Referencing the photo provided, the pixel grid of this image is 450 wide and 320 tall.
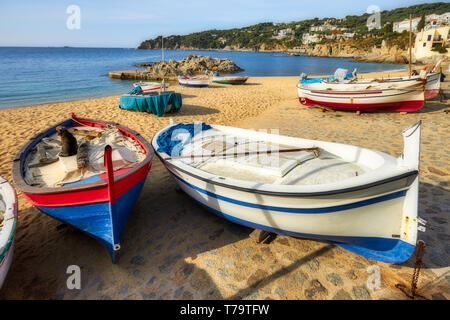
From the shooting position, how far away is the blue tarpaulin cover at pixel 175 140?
576 cm

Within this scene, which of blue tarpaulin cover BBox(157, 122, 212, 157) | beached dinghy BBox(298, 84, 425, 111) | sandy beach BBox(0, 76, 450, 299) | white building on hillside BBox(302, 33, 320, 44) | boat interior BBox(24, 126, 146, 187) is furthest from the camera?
white building on hillside BBox(302, 33, 320, 44)

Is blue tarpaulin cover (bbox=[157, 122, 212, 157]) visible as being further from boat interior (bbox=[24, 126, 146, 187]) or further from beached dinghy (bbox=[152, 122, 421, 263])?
boat interior (bbox=[24, 126, 146, 187])

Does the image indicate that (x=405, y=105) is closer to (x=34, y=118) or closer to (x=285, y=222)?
(x=285, y=222)

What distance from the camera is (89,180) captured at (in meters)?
4.35

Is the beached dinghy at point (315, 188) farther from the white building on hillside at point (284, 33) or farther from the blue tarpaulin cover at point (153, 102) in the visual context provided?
the white building on hillside at point (284, 33)

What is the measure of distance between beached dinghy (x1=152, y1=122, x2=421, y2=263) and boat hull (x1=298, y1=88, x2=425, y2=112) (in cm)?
917

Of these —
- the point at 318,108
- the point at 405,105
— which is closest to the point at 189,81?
the point at 318,108

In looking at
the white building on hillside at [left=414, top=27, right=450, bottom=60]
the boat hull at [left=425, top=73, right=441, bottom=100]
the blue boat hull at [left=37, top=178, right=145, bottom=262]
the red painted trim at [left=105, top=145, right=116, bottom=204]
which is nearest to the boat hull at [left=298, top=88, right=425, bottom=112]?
the boat hull at [left=425, top=73, right=441, bottom=100]

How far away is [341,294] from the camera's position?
3.46m

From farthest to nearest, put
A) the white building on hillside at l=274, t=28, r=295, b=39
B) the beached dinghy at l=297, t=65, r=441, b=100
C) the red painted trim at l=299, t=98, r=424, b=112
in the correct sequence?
1. the white building on hillside at l=274, t=28, r=295, b=39
2. the red painted trim at l=299, t=98, r=424, b=112
3. the beached dinghy at l=297, t=65, r=441, b=100

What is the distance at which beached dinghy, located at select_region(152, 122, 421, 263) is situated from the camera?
3260 mm

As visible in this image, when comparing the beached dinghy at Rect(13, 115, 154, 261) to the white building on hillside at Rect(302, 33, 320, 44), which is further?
the white building on hillside at Rect(302, 33, 320, 44)

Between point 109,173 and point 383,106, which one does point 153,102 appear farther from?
point 383,106

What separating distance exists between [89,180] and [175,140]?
97.9 inches
